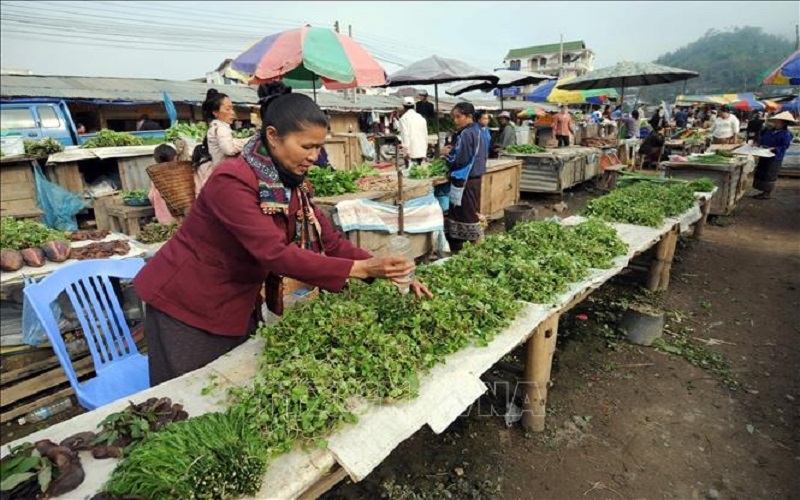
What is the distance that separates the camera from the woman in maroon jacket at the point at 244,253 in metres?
1.84

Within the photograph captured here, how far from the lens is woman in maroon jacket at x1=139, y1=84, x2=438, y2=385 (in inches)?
72.5

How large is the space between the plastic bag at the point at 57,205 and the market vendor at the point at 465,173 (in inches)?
219

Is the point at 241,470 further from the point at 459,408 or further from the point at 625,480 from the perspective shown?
the point at 625,480

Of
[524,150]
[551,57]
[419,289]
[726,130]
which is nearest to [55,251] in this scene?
[419,289]

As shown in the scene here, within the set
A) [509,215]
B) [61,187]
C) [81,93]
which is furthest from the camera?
[81,93]

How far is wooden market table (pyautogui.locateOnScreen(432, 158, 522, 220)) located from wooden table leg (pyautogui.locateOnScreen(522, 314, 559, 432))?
486cm

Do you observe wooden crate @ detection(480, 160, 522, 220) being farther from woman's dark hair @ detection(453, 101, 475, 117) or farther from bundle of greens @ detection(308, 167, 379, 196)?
bundle of greens @ detection(308, 167, 379, 196)

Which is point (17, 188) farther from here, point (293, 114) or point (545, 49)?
point (545, 49)

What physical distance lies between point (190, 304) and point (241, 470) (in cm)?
97

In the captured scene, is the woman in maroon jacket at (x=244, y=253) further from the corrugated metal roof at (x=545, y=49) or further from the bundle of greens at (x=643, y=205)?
the corrugated metal roof at (x=545, y=49)

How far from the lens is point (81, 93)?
528 inches

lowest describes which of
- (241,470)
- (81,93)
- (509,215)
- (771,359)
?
(771,359)

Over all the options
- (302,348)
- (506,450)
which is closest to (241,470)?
(302,348)

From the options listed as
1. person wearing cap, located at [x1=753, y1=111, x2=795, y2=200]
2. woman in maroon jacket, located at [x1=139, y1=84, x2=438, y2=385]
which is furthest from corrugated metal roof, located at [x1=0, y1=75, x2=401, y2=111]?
person wearing cap, located at [x1=753, y1=111, x2=795, y2=200]
